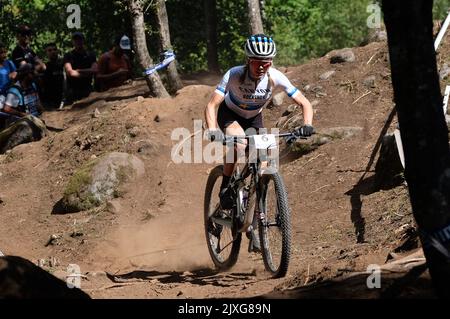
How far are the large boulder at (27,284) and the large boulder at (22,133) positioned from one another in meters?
8.85

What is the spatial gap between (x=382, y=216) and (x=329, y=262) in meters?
1.23

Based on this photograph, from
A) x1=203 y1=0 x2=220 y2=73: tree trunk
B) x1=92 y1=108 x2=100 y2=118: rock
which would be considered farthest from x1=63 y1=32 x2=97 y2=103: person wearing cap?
x1=203 y1=0 x2=220 y2=73: tree trunk

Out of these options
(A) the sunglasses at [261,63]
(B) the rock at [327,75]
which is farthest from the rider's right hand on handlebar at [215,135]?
(B) the rock at [327,75]

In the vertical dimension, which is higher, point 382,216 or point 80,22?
point 80,22

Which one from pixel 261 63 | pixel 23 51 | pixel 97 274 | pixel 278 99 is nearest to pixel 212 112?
pixel 261 63

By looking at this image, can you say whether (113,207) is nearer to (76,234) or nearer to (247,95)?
(76,234)

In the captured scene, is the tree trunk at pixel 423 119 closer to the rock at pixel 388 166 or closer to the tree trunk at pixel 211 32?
the rock at pixel 388 166

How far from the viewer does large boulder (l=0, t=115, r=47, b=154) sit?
13.8 metres

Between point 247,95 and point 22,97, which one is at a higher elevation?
point 22,97

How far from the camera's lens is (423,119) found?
469 centimetres

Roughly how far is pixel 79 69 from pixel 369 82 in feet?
20.4

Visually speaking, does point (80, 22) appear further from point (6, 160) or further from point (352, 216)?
point (352, 216)
